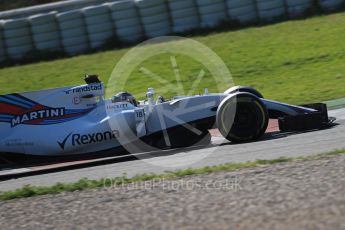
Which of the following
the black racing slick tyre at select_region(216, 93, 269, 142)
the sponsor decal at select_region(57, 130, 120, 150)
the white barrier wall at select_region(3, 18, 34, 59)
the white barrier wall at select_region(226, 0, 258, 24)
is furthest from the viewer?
the white barrier wall at select_region(226, 0, 258, 24)

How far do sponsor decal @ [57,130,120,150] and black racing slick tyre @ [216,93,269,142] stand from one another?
1569mm

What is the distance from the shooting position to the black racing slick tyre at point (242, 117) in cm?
998

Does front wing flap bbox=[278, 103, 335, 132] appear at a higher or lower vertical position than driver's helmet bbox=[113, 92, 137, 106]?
lower

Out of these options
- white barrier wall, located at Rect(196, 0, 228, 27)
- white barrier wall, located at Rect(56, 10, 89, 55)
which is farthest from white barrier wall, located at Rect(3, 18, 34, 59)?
white barrier wall, located at Rect(196, 0, 228, 27)

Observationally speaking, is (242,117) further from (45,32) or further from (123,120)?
(45,32)

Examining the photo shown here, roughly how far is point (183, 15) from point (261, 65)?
3.45m


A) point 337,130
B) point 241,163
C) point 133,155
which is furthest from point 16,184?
point 337,130

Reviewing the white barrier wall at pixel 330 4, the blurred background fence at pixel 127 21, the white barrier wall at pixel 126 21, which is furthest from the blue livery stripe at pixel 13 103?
the white barrier wall at pixel 330 4

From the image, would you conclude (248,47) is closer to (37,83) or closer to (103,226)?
(37,83)

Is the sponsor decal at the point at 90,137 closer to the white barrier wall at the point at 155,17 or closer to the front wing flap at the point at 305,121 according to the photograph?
the front wing flap at the point at 305,121

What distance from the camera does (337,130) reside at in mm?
10039

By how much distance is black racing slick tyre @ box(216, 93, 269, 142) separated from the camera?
9.98m

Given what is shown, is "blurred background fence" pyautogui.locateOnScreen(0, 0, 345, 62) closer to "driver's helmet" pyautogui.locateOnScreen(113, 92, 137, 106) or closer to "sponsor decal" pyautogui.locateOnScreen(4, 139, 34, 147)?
"driver's helmet" pyautogui.locateOnScreen(113, 92, 137, 106)

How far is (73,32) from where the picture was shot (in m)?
18.8
